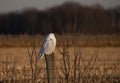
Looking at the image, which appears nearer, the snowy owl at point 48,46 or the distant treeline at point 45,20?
the snowy owl at point 48,46

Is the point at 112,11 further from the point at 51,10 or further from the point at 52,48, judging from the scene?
the point at 52,48

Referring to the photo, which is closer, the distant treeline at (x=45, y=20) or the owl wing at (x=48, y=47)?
the owl wing at (x=48, y=47)

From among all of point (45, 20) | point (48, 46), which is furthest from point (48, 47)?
point (45, 20)

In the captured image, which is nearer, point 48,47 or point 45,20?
point 48,47

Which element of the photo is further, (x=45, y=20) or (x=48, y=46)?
(x=45, y=20)

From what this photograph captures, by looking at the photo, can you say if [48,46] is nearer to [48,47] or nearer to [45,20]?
[48,47]

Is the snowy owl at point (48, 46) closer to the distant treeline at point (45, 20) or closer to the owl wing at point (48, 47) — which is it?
the owl wing at point (48, 47)

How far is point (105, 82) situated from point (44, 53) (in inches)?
93.0

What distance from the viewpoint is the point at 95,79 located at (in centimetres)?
869

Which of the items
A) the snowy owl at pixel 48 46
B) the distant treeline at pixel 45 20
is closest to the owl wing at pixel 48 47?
the snowy owl at pixel 48 46

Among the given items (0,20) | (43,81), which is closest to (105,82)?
(43,81)

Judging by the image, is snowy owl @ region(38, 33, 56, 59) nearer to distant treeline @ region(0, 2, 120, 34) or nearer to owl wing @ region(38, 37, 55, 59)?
owl wing @ region(38, 37, 55, 59)

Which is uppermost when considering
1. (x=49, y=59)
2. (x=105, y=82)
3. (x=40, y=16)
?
(x=40, y=16)

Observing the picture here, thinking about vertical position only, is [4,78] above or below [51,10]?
below
